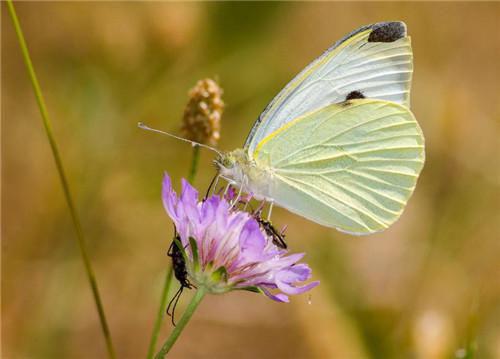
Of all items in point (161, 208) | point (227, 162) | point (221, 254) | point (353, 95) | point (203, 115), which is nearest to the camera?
point (221, 254)

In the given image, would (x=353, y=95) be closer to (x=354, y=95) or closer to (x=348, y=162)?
(x=354, y=95)

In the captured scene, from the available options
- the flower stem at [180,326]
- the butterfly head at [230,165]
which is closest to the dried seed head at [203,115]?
the butterfly head at [230,165]

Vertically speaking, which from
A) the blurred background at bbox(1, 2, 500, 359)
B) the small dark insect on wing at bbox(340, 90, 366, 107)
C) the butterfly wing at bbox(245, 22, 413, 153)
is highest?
the butterfly wing at bbox(245, 22, 413, 153)

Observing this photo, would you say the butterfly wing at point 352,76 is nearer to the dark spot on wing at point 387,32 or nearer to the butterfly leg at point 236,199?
the dark spot on wing at point 387,32

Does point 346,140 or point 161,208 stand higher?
point 346,140

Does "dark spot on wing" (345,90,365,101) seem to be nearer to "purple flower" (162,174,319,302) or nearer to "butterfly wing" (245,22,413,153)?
"butterfly wing" (245,22,413,153)

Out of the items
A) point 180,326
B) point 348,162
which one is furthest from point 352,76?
point 180,326

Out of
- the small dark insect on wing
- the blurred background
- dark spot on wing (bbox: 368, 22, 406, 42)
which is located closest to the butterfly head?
the small dark insect on wing
